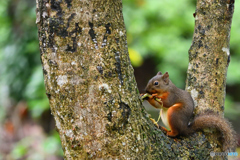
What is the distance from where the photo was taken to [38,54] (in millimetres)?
5234

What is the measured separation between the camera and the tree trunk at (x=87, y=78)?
4.88ft

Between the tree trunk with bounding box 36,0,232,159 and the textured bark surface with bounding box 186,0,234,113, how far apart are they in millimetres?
879

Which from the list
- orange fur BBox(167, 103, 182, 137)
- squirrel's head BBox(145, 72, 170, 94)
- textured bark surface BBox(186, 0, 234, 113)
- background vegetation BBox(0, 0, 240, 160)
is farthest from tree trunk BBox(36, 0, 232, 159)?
background vegetation BBox(0, 0, 240, 160)

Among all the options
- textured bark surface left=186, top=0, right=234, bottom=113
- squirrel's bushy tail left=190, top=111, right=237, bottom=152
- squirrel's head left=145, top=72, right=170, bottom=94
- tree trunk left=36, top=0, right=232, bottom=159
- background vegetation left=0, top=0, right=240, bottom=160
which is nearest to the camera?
tree trunk left=36, top=0, right=232, bottom=159

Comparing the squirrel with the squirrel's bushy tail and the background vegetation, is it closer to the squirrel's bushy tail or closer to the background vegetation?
the squirrel's bushy tail

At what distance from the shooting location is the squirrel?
2.09 m

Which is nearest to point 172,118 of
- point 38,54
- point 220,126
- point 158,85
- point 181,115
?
point 181,115

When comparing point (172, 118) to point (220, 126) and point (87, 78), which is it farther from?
point (87, 78)

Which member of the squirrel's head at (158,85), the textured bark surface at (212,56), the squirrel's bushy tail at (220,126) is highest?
the textured bark surface at (212,56)

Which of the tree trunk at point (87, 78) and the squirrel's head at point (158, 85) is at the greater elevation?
the tree trunk at point (87, 78)

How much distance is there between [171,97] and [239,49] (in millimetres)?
4808

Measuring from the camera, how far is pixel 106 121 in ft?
4.96

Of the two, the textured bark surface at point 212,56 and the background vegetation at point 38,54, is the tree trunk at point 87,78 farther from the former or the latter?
the background vegetation at point 38,54

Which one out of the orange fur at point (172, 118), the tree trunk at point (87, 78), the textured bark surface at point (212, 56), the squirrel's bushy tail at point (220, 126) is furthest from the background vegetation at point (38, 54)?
the tree trunk at point (87, 78)
